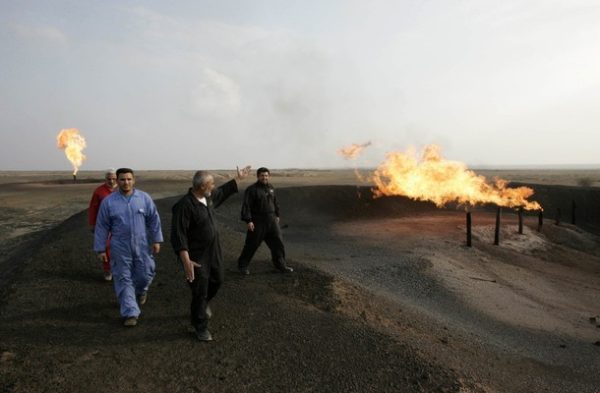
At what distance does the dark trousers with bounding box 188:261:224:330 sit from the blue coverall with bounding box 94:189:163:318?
1003 mm

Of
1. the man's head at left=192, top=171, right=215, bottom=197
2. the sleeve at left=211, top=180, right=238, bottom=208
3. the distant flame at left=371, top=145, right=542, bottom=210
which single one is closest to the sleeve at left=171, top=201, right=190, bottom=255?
the man's head at left=192, top=171, right=215, bottom=197

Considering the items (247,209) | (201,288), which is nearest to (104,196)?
(247,209)

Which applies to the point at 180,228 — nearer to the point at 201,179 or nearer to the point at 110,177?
the point at 201,179

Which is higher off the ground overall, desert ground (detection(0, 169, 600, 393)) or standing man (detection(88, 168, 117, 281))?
standing man (detection(88, 168, 117, 281))

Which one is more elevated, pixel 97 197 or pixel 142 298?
pixel 97 197

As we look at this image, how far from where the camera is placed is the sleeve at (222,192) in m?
5.88

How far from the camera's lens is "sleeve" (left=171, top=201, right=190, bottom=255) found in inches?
193

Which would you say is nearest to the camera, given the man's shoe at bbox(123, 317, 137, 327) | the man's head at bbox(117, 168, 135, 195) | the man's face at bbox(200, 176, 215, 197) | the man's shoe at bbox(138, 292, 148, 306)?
the man's face at bbox(200, 176, 215, 197)

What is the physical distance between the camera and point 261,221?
859 cm

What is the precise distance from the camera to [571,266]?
14578 millimetres

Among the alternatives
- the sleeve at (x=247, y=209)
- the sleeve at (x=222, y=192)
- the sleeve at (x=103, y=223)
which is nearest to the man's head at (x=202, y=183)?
the sleeve at (x=222, y=192)

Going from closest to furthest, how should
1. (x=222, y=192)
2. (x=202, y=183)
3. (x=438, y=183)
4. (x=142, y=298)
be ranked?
(x=202, y=183), (x=222, y=192), (x=142, y=298), (x=438, y=183)

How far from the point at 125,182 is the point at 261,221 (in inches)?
136

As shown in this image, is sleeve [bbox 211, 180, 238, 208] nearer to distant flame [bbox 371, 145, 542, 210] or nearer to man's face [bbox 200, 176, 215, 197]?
man's face [bbox 200, 176, 215, 197]
